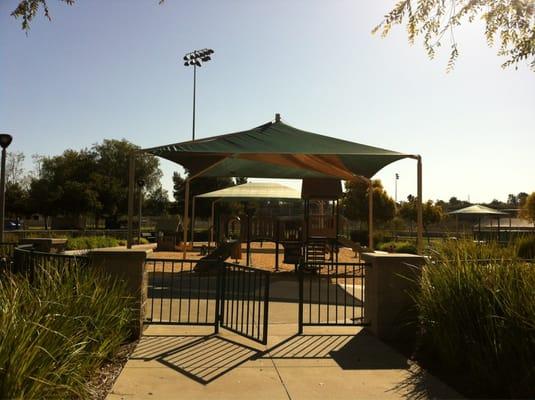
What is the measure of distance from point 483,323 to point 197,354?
308cm

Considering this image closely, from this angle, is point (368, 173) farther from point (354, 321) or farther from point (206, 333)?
point (206, 333)

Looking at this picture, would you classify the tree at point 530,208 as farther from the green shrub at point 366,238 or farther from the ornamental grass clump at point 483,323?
the ornamental grass clump at point 483,323

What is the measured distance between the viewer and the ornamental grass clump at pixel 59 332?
317cm

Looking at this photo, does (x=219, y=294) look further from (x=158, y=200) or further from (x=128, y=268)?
(x=158, y=200)

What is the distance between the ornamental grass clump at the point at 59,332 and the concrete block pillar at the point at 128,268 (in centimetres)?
13

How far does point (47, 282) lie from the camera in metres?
4.98

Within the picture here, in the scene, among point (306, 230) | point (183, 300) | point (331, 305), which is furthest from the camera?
point (306, 230)

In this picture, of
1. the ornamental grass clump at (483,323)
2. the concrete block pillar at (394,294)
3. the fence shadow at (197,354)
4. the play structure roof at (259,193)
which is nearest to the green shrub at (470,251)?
the ornamental grass clump at (483,323)

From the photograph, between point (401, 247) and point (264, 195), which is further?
point (401, 247)

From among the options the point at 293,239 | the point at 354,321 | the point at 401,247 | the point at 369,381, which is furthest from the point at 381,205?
the point at 369,381

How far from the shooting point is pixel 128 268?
20.7 ft

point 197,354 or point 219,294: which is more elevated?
Answer: point 219,294

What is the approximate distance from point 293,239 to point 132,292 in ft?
30.8

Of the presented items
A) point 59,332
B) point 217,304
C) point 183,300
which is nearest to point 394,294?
point 217,304
